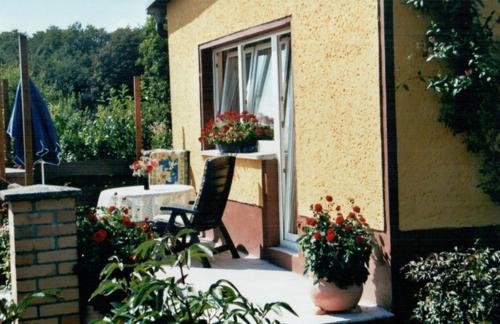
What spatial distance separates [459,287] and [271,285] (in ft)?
7.38

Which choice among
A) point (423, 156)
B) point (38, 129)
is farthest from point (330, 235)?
point (38, 129)

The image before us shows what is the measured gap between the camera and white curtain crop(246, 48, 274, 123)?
345 inches

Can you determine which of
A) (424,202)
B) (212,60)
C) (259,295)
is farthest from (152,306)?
(212,60)

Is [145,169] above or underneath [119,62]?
underneath

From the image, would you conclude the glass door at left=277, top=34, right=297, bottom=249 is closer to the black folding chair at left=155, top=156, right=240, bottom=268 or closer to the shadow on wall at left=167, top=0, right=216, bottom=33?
the black folding chair at left=155, top=156, right=240, bottom=268

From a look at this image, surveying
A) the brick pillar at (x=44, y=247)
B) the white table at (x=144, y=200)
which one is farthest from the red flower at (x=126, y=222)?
the white table at (x=144, y=200)

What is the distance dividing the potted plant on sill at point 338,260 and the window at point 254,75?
2603 mm

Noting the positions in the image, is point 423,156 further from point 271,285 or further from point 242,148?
point 242,148

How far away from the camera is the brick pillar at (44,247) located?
5105 millimetres

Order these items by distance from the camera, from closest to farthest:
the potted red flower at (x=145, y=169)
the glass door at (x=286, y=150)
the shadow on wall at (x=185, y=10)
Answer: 1. the glass door at (x=286, y=150)
2. the potted red flower at (x=145, y=169)
3. the shadow on wall at (x=185, y=10)

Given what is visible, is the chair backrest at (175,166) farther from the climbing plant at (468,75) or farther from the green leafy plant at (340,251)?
the climbing plant at (468,75)

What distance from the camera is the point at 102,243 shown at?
18.2 feet

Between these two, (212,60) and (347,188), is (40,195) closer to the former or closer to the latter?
(347,188)

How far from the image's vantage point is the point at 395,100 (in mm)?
5766
